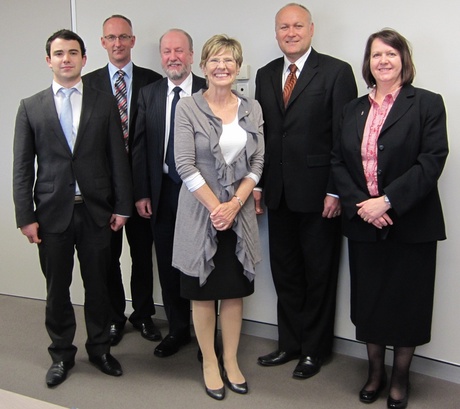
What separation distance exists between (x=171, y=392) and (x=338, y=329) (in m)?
1.01

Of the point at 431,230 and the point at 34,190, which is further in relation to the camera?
the point at 34,190

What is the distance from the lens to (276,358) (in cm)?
288

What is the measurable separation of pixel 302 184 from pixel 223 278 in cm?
61

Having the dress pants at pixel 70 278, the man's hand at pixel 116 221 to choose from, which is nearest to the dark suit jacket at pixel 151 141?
the man's hand at pixel 116 221

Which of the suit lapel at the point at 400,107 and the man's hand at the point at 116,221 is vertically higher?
the suit lapel at the point at 400,107

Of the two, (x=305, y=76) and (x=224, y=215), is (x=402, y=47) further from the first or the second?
(x=224, y=215)

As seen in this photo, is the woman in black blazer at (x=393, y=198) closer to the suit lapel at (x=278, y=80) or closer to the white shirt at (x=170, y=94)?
the suit lapel at (x=278, y=80)

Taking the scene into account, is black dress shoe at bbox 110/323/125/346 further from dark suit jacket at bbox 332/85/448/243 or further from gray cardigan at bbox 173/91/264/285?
dark suit jacket at bbox 332/85/448/243

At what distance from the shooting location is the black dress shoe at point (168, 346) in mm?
2996

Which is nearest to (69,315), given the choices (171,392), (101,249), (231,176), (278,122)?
(101,249)

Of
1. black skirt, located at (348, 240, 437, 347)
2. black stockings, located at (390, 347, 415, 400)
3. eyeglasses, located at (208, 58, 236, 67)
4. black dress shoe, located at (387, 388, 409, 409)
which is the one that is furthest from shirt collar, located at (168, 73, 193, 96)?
black dress shoe, located at (387, 388, 409, 409)

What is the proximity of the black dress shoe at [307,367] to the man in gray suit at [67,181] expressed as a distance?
93cm

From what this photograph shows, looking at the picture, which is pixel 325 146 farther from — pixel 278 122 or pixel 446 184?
pixel 446 184

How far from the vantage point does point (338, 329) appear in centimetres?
301
